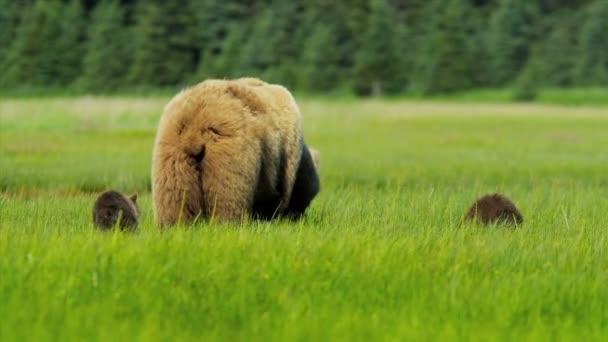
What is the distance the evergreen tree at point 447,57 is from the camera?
5791 cm

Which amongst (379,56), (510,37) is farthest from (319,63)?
(510,37)

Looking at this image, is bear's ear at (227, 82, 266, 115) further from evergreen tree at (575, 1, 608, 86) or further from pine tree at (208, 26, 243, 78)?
evergreen tree at (575, 1, 608, 86)

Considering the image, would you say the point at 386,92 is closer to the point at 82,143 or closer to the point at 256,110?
the point at 82,143

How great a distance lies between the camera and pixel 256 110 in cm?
670

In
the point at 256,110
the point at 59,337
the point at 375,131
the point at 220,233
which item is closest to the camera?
the point at 59,337

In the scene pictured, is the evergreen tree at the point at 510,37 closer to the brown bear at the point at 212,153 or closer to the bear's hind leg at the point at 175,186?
the brown bear at the point at 212,153

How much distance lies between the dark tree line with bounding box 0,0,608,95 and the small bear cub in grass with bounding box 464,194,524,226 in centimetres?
4927

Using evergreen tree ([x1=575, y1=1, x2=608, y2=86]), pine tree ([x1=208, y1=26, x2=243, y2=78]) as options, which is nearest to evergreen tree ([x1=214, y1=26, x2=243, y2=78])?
pine tree ([x1=208, y1=26, x2=243, y2=78])

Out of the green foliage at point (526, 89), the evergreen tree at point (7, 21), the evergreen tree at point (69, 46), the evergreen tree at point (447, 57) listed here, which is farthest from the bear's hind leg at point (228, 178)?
the evergreen tree at point (7, 21)

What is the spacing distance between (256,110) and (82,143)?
1312 cm

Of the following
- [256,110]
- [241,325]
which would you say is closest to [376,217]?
[256,110]

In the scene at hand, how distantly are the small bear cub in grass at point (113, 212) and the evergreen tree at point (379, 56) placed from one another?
52.0 m

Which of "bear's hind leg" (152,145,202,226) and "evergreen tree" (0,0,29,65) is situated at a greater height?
"bear's hind leg" (152,145,202,226)

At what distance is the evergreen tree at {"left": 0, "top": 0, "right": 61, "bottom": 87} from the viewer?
56.7m
